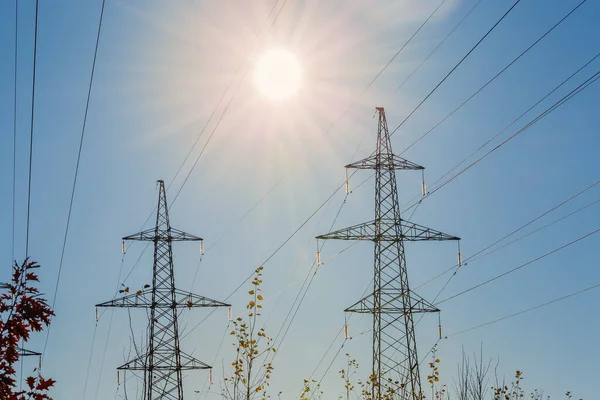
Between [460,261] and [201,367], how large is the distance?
45.3ft

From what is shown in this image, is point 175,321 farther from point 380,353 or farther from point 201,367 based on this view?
point 380,353

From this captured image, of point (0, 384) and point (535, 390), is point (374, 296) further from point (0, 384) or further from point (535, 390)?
point (0, 384)

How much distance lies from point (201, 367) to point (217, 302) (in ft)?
10.5

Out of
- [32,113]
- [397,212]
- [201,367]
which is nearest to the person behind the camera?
[32,113]

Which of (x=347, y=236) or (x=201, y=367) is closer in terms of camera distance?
(x=347, y=236)

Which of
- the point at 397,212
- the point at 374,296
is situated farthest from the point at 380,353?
the point at 397,212

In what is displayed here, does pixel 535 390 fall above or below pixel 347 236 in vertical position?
below

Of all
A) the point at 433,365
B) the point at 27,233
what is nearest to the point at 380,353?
the point at 433,365

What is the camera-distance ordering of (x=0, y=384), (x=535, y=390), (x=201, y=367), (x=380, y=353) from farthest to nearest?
(x=201, y=367) → (x=380, y=353) → (x=535, y=390) → (x=0, y=384)

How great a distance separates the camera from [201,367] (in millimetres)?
35969

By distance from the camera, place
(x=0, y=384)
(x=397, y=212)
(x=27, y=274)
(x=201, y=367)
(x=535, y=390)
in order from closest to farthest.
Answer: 1. (x=0, y=384)
2. (x=27, y=274)
3. (x=535, y=390)
4. (x=397, y=212)
5. (x=201, y=367)

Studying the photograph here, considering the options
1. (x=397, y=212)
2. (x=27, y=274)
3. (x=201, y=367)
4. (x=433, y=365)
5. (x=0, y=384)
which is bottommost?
(x=0, y=384)

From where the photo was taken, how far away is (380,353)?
94.7ft

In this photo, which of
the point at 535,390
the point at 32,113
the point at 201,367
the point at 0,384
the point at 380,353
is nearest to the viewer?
the point at 0,384
